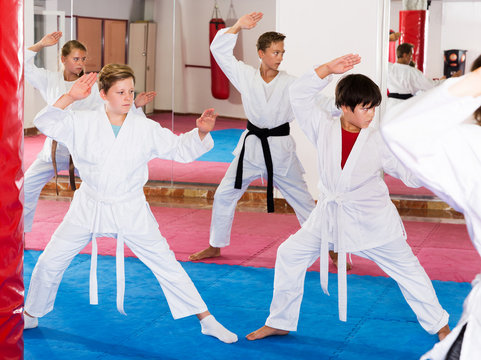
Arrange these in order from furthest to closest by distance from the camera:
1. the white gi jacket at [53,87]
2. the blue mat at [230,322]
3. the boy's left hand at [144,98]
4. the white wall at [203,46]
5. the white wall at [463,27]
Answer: the white wall at [203,46]
the white wall at [463,27]
the white gi jacket at [53,87]
the boy's left hand at [144,98]
the blue mat at [230,322]

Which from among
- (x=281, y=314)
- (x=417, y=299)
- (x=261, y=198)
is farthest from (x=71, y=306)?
(x=261, y=198)

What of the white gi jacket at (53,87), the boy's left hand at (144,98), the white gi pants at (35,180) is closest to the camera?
the boy's left hand at (144,98)

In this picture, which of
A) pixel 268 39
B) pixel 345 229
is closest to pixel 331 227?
pixel 345 229

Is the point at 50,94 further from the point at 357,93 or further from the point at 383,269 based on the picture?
the point at 383,269

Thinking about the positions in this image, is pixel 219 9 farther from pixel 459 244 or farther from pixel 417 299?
pixel 417 299

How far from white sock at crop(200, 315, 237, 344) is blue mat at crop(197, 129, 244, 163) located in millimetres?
3803

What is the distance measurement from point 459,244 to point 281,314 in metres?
2.26

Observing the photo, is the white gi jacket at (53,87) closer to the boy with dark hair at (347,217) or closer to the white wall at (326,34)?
the white wall at (326,34)

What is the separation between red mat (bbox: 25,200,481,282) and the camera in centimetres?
447

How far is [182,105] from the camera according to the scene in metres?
6.95

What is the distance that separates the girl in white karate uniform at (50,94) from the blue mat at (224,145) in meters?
2.21

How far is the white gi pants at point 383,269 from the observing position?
10.1ft

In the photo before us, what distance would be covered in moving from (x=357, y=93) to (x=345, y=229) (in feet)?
1.99

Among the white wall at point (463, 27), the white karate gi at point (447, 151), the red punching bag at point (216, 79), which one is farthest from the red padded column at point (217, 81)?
the white karate gi at point (447, 151)
